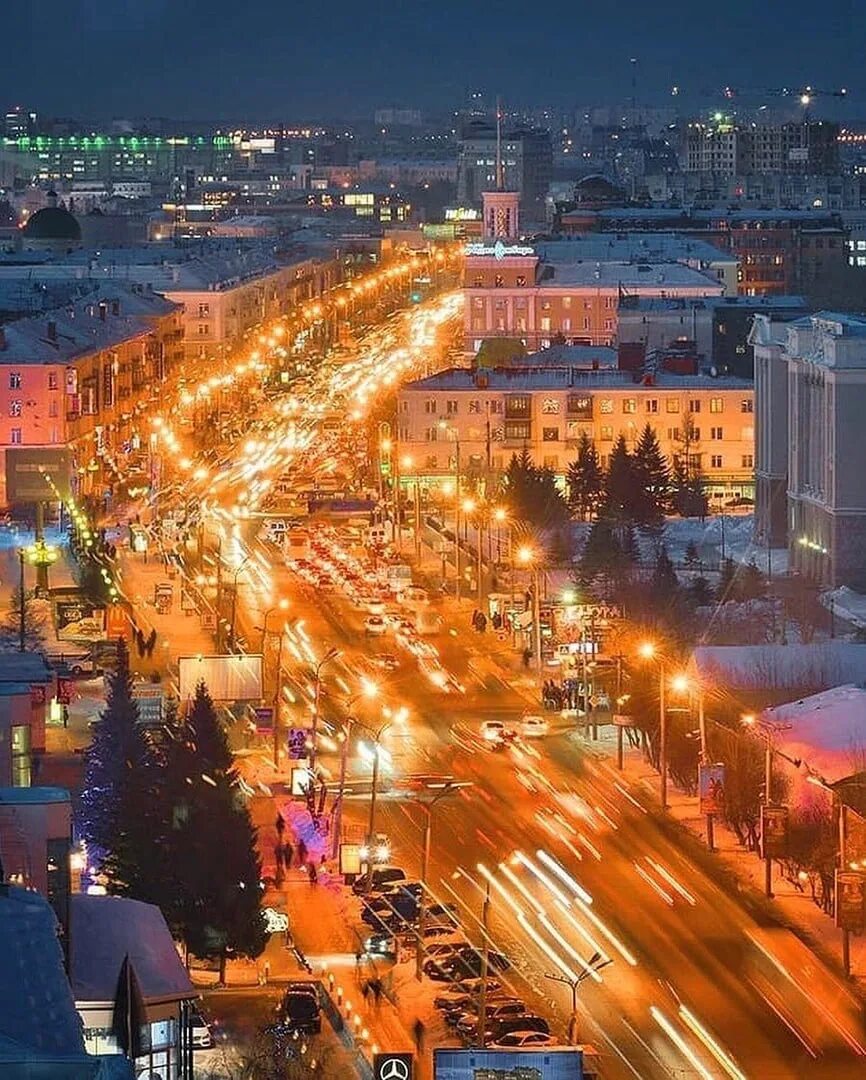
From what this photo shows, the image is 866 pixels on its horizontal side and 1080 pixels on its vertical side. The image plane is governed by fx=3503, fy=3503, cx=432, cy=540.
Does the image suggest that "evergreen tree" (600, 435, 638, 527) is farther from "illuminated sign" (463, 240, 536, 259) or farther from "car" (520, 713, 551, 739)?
"illuminated sign" (463, 240, 536, 259)

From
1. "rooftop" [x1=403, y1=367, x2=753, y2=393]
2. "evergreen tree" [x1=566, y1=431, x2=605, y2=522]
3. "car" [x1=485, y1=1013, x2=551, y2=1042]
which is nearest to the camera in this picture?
"car" [x1=485, y1=1013, x2=551, y2=1042]

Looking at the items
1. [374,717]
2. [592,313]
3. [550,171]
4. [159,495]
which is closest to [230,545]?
[159,495]

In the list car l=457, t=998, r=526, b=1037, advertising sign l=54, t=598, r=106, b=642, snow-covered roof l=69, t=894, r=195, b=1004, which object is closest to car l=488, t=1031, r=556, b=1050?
car l=457, t=998, r=526, b=1037

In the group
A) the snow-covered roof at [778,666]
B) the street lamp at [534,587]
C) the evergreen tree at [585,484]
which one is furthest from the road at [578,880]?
the evergreen tree at [585,484]

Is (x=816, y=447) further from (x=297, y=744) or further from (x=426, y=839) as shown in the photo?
(x=426, y=839)

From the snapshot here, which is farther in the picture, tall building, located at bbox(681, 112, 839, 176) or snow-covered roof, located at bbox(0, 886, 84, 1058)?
tall building, located at bbox(681, 112, 839, 176)

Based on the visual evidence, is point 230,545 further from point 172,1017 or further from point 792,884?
point 172,1017

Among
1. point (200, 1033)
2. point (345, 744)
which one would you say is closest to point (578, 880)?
point (345, 744)
